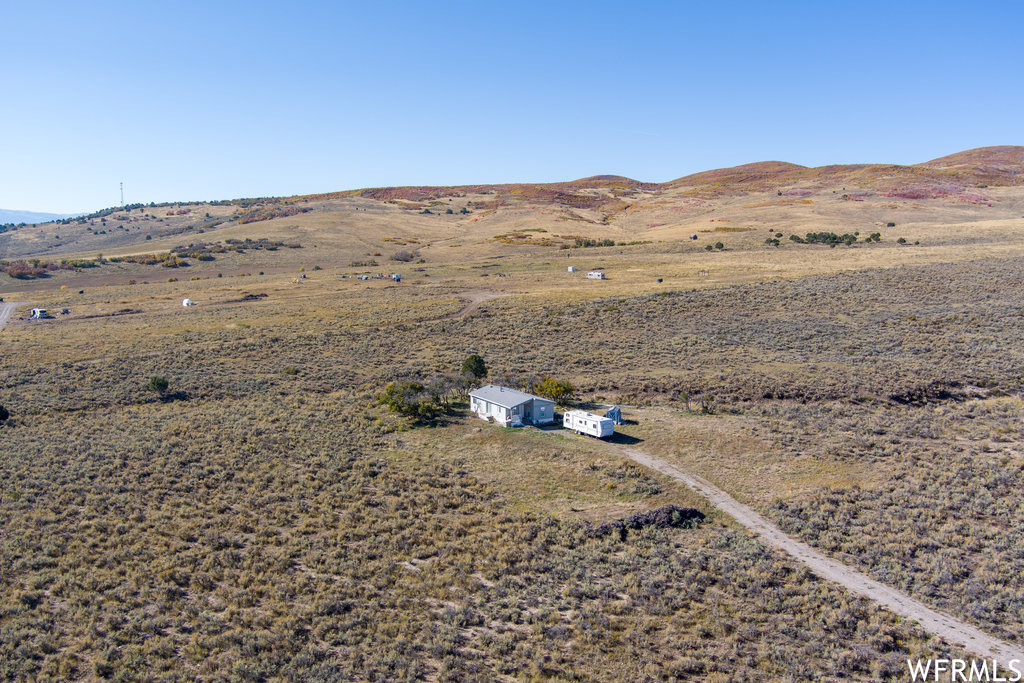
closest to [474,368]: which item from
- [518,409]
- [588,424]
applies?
[518,409]

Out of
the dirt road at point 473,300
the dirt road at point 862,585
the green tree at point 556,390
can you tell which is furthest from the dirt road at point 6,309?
the dirt road at point 862,585

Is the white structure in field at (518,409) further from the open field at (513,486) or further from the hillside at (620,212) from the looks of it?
the hillside at (620,212)

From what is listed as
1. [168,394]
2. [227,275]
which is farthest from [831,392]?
[227,275]

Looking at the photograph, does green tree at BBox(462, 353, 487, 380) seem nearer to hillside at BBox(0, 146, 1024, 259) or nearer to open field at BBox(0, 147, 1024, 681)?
open field at BBox(0, 147, 1024, 681)

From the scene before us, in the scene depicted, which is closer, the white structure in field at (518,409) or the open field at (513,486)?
the open field at (513,486)

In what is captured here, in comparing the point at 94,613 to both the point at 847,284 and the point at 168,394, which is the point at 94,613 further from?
the point at 847,284

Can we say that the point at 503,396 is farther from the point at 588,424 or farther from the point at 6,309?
the point at 6,309

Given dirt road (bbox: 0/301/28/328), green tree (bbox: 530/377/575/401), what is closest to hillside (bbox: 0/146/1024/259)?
dirt road (bbox: 0/301/28/328)
